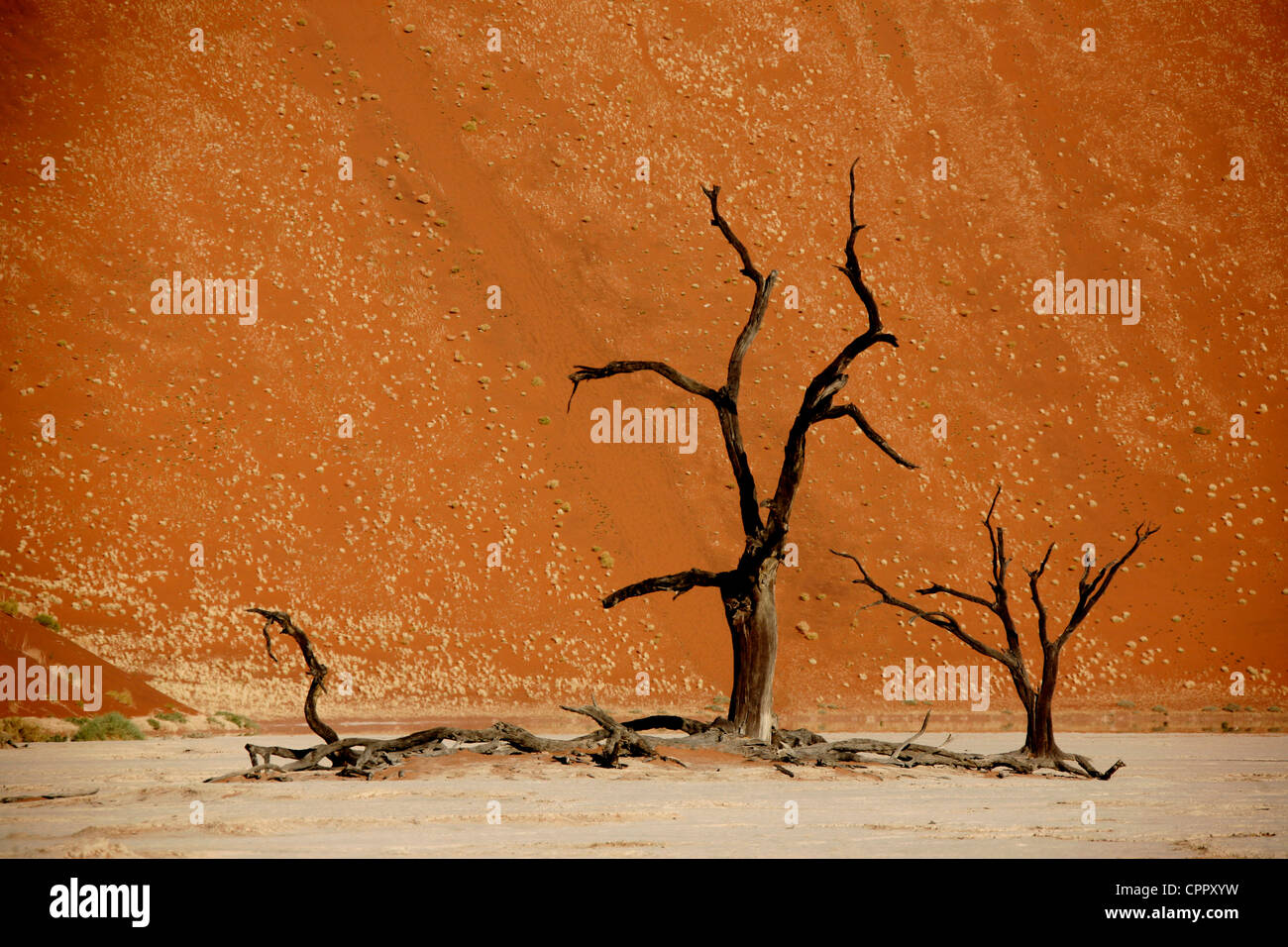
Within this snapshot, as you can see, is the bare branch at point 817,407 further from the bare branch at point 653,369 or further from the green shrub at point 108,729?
the green shrub at point 108,729

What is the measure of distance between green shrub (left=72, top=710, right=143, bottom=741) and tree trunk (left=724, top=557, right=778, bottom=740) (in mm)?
12882


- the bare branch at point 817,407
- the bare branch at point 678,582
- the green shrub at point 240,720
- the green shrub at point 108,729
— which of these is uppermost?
the bare branch at point 817,407

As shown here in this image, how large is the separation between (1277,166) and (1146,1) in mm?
8767

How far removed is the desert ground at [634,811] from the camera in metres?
10.9

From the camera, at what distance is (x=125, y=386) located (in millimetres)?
35969

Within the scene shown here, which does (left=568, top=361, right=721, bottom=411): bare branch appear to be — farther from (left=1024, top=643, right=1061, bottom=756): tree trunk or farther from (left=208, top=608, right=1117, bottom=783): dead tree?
(left=1024, top=643, right=1061, bottom=756): tree trunk

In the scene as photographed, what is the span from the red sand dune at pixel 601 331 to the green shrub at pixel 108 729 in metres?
4.83

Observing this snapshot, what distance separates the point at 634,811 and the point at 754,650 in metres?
4.63

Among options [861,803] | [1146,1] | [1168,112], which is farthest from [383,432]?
[1146,1]

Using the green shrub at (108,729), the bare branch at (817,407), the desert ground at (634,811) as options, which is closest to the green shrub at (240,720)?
the green shrub at (108,729)

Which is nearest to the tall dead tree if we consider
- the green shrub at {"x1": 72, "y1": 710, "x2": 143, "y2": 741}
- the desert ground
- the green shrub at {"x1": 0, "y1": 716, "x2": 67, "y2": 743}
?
the desert ground

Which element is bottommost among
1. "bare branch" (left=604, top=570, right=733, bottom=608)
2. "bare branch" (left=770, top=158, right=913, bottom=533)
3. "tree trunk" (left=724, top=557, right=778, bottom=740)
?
"tree trunk" (left=724, top=557, right=778, bottom=740)

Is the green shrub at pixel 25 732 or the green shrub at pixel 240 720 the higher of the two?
the green shrub at pixel 25 732

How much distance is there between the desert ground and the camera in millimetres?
10930
